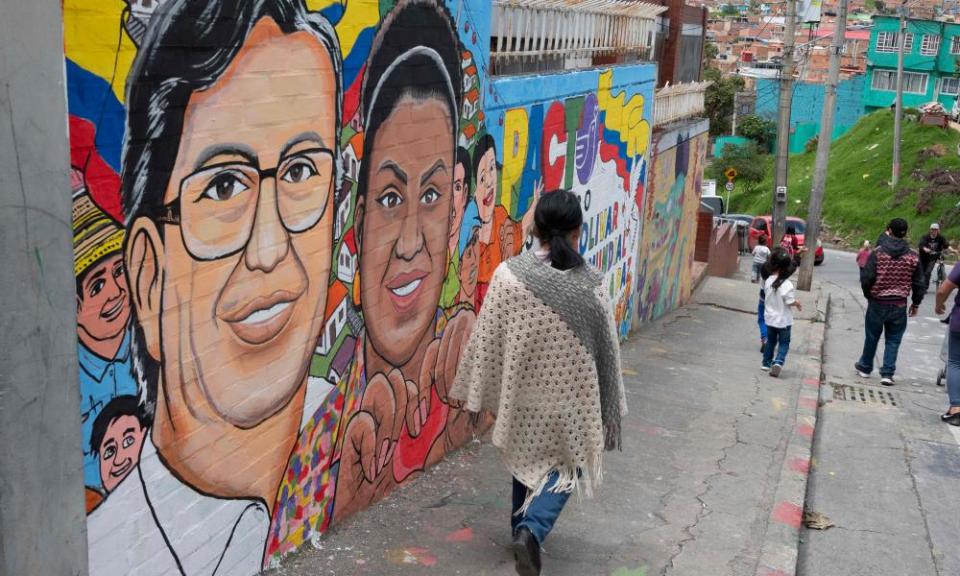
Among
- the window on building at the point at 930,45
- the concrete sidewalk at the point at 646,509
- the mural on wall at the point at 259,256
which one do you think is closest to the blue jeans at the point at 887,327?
the concrete sidewalk at the point at 646,509

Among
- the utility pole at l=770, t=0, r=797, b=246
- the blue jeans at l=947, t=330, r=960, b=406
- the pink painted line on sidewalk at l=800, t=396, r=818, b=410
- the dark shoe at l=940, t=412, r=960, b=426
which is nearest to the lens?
the blue jeans at l=947, t=330, r=960, b=406

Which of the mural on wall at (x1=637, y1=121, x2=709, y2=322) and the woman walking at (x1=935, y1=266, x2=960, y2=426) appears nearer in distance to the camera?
the woman walking at (x1=935, y1=266, x2=960, y2=426)

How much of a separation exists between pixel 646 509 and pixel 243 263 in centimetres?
318

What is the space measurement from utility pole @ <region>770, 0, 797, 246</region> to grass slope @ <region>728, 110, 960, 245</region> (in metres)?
14.4

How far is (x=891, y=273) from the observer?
34.6 ft

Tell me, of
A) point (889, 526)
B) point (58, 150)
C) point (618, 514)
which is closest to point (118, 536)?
point (58, 150)

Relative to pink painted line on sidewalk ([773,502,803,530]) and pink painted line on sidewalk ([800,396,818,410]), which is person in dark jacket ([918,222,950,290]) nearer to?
pink painted line on sidewalk ([800,396,818,410])

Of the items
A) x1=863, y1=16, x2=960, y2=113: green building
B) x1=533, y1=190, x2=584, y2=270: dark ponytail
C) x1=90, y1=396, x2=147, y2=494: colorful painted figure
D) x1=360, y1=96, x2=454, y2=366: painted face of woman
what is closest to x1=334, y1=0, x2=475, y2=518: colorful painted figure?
Result: x1=360, y1=96, x2=454, y2=366: painted face of woman

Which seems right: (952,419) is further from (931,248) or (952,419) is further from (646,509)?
(931,248)

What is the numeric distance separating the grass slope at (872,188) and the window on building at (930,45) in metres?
14.8

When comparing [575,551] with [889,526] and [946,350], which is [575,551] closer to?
[889,526]

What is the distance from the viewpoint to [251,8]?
3830 mm

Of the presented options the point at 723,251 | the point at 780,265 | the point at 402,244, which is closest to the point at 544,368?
the point at 402,244

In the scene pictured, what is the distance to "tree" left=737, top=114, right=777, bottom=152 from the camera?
63812 mm
